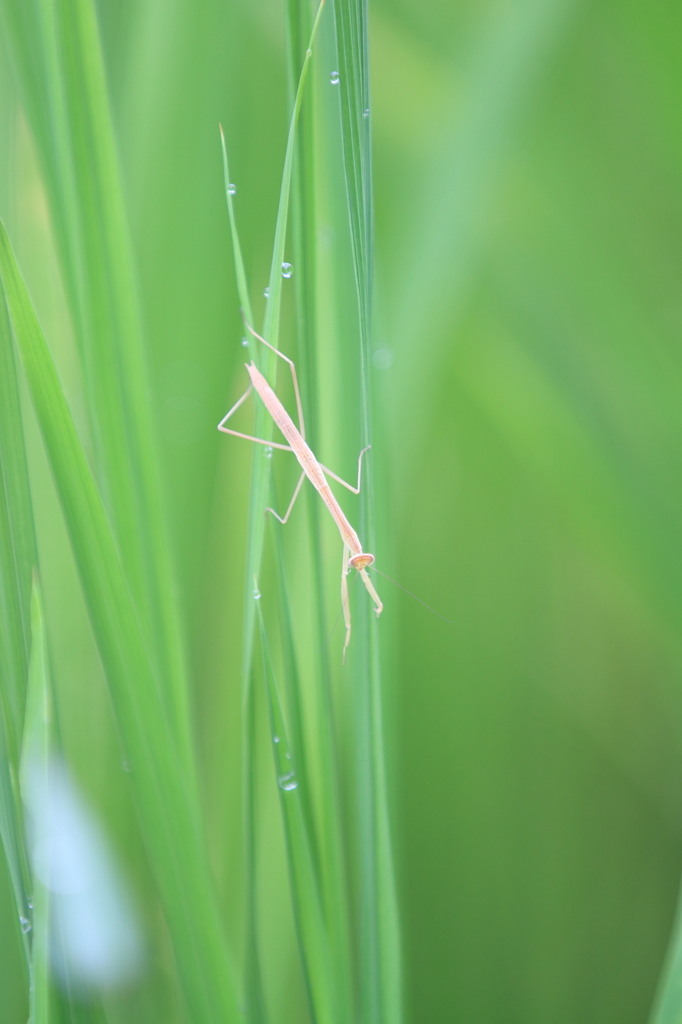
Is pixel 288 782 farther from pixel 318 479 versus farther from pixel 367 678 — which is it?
pixel 318 479

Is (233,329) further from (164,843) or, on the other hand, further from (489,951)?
(489,951)

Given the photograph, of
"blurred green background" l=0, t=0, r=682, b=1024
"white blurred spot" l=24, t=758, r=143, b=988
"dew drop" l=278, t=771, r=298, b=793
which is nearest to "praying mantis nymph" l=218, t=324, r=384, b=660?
"blurred green background" l=0, t=0, r=682, b=1024

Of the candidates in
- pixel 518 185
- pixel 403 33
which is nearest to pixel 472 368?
pixel 518 185

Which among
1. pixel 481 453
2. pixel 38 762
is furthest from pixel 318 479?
pixel 38 762

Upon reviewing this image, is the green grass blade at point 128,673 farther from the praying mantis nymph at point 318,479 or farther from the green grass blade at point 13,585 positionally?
the praying mantis nymph at point 318,479

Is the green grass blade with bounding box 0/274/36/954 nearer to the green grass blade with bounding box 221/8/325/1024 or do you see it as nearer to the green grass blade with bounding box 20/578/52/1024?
the green grass blade with bounding box 20/578/52/1024

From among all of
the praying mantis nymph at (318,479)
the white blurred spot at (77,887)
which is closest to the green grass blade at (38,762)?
the white blurred spot at (77,887)
